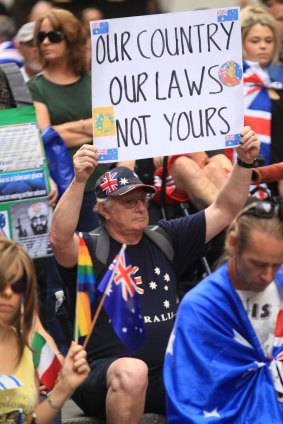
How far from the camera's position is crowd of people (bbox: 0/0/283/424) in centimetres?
523

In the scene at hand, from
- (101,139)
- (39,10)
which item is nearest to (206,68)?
(101,139)

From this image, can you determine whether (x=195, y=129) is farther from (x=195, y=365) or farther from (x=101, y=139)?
(x=195, y=365)

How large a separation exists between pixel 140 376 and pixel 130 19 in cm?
180

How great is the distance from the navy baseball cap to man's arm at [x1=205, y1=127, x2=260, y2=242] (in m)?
0.34

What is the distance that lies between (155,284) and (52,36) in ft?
7.79

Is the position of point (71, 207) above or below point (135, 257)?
above

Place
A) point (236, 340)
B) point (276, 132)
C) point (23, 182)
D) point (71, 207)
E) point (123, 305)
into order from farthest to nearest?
point (276, 132) < point (23, 182) < point (71, 207) < point (123, 305) < point (236, 340)

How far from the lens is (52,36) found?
27.0ft

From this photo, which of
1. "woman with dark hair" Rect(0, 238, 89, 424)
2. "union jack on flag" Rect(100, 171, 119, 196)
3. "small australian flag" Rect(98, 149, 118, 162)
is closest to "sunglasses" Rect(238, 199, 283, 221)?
"woman with dark hair" Rect(0, 238, 89, 424)

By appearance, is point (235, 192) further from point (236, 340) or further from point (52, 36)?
point (52, 36)

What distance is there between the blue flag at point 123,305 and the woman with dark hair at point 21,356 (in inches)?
15.1

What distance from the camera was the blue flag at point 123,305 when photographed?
5573mm

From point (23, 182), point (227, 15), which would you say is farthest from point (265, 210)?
point (23, 182)

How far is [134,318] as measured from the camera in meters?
5.65
